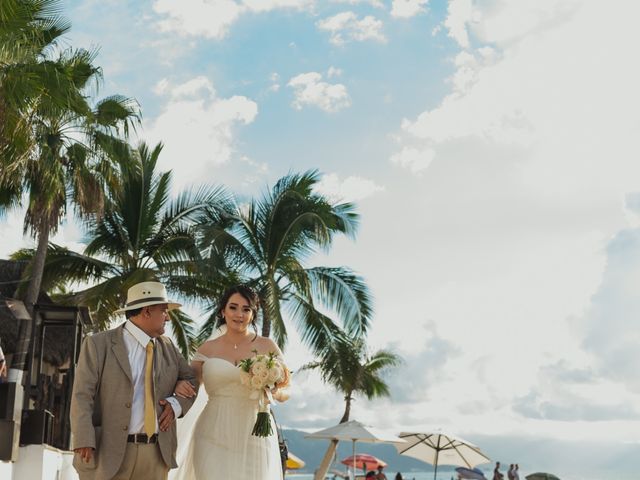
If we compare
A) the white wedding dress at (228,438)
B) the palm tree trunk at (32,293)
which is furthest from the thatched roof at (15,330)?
the white wedding dress at (228,438)

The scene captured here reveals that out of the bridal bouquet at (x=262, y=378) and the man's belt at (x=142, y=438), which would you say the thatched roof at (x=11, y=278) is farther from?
the man's belt at (x=142, y=438)

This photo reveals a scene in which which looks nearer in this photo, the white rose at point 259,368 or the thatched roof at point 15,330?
the white rose at point 259,368

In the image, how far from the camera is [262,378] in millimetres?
6070

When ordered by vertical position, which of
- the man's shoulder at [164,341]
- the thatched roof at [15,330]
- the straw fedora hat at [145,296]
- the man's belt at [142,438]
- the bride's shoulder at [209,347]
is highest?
the thatched roof at [15,330]

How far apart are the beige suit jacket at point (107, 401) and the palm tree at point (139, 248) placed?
56.6 ft

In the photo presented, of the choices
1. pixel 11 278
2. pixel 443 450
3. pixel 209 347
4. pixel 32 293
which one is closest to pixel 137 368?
pixel 209 347

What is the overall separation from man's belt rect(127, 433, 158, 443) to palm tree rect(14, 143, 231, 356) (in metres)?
17.4

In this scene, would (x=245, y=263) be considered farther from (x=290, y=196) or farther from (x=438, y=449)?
(x=438, y=449)

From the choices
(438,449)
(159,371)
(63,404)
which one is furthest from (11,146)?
(438,449)

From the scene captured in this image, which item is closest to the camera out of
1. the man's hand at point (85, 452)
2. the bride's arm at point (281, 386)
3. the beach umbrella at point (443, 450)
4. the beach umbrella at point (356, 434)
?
the man's hand at point (85, 452)

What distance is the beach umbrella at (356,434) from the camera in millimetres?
24594

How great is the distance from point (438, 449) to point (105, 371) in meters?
21.1

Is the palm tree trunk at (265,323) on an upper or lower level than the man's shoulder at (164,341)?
upper

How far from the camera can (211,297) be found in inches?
955
